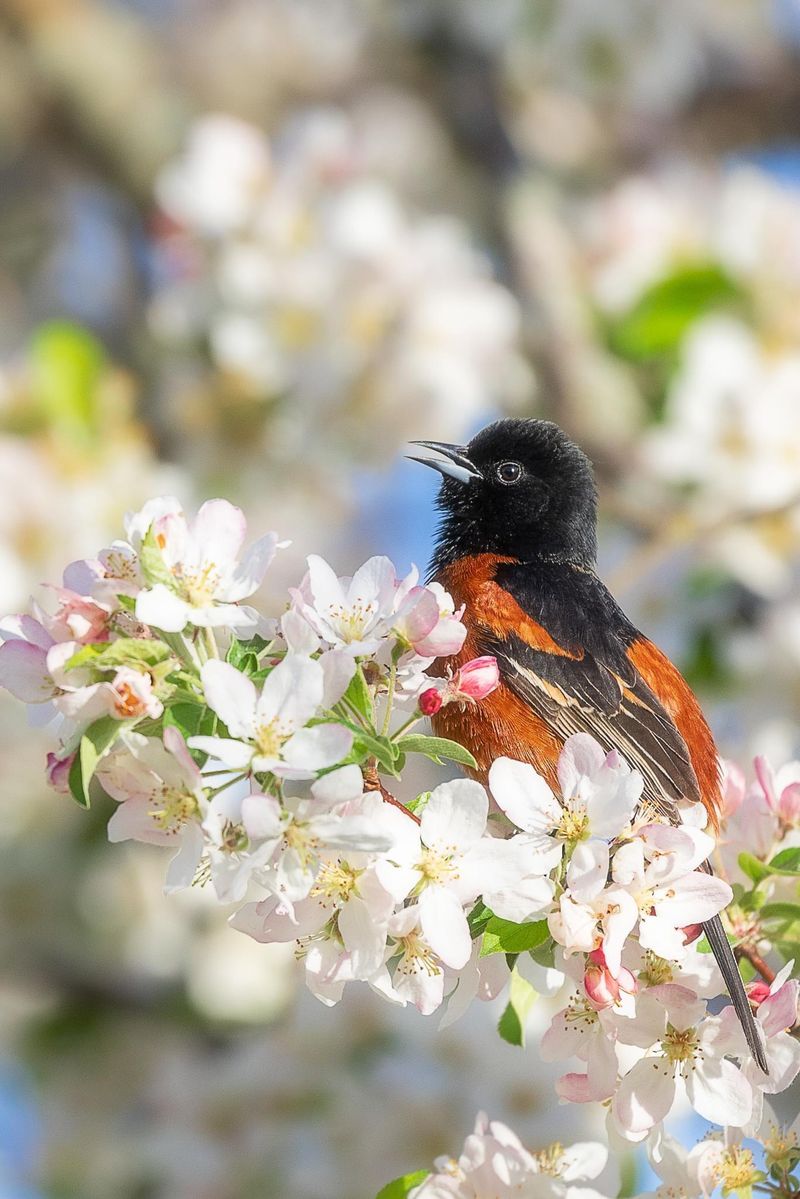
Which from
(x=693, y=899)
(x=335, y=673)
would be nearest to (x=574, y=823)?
(x=693, y=899)

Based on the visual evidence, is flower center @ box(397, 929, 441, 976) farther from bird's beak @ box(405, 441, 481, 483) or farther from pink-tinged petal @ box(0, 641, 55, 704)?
bird's beak @ box(405, 441, 481, 483)

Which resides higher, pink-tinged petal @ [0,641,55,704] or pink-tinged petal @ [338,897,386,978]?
pink-tinged petal @ [0,641,55,704]

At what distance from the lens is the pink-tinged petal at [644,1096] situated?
2035mm

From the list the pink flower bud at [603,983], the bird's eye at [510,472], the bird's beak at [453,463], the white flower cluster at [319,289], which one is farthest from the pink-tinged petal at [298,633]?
the white flower cluster at [319,289]

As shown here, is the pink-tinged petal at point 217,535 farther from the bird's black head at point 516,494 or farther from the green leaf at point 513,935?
the bird's black head at point 516,494

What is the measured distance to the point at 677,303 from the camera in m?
5.12

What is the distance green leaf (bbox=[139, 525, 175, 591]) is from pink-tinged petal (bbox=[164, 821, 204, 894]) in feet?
1.03

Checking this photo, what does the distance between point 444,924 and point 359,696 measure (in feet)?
1.03

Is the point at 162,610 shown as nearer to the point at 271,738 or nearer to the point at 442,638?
the point at 271,738

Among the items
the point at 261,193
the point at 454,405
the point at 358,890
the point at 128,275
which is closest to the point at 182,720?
Result: the point at 358,890

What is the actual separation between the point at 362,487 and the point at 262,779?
4065 millimetres

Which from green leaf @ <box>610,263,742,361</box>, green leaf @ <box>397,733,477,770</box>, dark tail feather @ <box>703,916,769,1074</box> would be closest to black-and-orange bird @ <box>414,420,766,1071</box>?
dark tail feather @ <box>703,916,769,1074</box>

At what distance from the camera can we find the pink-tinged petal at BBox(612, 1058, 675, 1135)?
204cm

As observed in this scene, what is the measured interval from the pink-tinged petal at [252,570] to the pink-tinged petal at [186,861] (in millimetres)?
316
